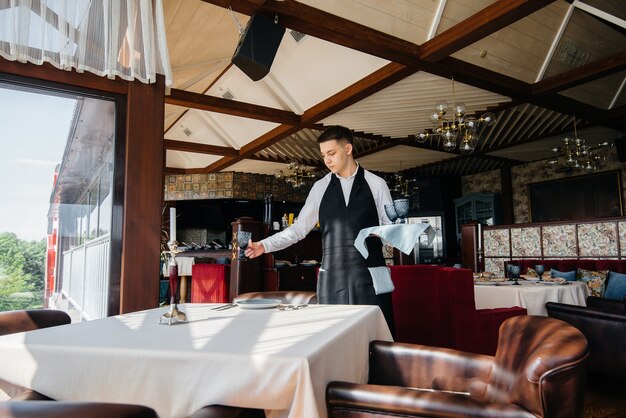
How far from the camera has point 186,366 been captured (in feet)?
3.29

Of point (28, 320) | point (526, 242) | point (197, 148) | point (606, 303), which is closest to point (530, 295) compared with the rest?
point (606, 303)

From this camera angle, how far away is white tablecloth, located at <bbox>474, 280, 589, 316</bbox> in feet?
11.8

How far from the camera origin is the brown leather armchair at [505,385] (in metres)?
0.97

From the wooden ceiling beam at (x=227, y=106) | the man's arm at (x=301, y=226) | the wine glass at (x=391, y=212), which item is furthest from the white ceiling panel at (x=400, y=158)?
the wine glass at (x=391, y=212)

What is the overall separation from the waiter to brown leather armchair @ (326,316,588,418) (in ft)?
2.12

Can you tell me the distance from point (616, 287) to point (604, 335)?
1.30m

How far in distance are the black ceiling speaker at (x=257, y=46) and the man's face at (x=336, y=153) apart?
241cm

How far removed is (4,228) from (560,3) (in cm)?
652

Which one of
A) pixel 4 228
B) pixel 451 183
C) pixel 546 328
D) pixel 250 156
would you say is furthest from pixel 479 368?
pixel 451 183

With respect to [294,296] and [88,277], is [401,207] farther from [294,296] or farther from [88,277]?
[88,277]

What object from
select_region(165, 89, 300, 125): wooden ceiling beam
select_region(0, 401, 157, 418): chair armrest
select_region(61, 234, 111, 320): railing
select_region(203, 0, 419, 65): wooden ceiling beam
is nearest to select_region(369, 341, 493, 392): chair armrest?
select_region(0, 401, 157, 418): chair armrest

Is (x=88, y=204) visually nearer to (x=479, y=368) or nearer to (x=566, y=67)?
(x=479, y=368)

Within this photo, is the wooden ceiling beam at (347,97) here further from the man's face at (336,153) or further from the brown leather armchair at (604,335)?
the man's face at (336,153)

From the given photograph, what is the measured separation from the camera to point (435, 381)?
1.46 m
